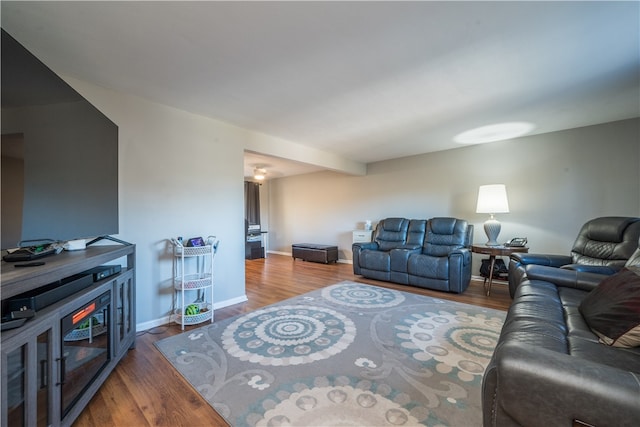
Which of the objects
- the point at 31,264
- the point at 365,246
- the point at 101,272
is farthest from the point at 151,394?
the point at 365,246

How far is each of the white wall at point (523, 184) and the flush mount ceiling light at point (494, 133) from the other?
27 centimetres

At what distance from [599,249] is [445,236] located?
1.73 m

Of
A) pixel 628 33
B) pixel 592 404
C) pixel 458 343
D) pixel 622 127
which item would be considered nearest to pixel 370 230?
pixel 458 343

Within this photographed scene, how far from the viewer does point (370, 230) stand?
5484 millimetres

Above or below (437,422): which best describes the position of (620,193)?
above

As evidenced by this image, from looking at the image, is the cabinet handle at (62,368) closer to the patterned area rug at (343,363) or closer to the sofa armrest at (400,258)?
the patterned area rug at (343,363)

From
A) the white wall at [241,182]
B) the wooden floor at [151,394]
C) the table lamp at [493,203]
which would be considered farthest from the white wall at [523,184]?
the wooden floor at [151,394]

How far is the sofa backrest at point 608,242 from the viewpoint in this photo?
8.38 ft

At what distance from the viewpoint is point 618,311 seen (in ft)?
4.14

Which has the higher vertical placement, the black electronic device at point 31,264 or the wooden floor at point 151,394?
the black electronic device at point 31,264

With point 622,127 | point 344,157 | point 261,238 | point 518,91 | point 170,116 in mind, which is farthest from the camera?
point 261,238

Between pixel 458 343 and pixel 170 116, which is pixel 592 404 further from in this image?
pixel 170 116

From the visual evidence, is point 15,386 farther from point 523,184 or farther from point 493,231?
point 523,184

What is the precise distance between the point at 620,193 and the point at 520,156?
119 cm
